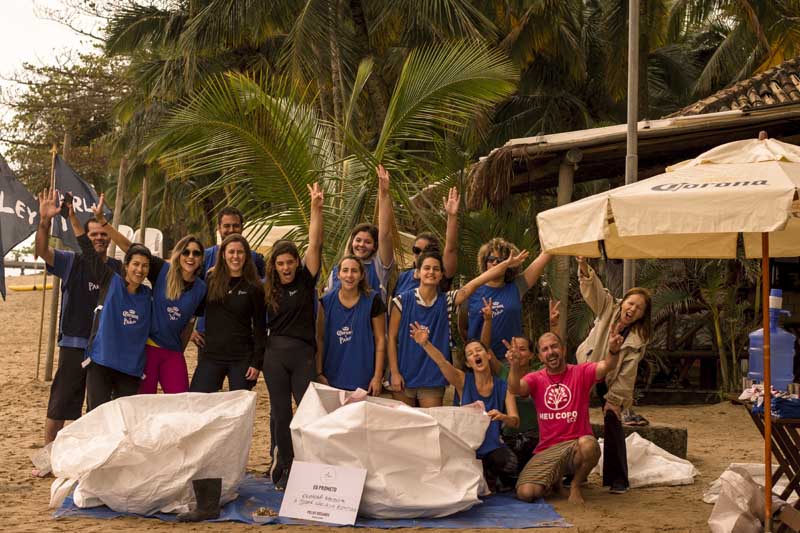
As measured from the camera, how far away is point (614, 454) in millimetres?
7859

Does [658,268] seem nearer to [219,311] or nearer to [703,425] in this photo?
[703,425]

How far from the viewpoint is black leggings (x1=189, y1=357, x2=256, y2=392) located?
7535 millimetres

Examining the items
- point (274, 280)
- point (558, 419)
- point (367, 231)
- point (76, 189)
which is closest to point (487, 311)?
point (558, 419)

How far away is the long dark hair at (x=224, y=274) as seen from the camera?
7508 mm

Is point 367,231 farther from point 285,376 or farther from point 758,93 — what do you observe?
point 758,93

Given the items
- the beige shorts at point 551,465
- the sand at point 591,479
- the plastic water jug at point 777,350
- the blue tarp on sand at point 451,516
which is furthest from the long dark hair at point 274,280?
the plastic water jug at point 777,350

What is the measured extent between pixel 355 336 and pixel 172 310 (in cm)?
133

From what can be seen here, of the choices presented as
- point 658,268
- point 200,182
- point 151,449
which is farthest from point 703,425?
point 200,182

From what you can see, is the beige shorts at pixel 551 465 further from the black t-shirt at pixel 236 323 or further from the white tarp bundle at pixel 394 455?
the black t-shirt at pixel 236 323

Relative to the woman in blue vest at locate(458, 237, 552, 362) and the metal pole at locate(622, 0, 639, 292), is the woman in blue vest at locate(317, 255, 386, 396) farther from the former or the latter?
the metal pole at locate(622, 0, 639, 292)

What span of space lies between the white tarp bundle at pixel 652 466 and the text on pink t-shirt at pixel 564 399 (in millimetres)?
1068

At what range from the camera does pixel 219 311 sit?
753 cm

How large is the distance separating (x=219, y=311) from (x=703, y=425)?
671 centimetres

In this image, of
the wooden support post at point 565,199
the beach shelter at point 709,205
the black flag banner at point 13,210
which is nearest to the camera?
the beach shelter at point 709,205
